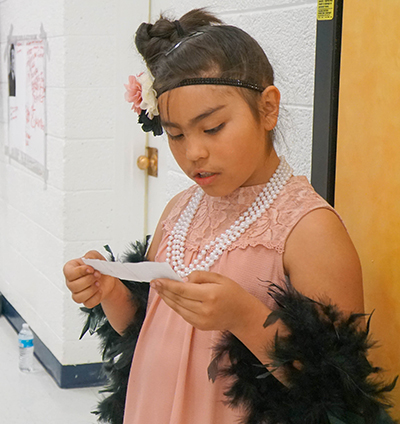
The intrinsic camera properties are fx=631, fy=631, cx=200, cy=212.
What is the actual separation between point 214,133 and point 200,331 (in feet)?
1.23

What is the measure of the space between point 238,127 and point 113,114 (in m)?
1.88

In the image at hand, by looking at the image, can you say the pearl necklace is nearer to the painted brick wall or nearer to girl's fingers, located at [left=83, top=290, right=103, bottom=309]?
girl's fingers, located at [left=83, top=290, right=103, bottom=309]

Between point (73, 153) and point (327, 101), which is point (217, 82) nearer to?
point (327, 101)

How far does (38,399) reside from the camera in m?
2.83

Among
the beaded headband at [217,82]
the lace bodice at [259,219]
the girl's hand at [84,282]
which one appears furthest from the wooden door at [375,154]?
the girl's hand at [84,282]

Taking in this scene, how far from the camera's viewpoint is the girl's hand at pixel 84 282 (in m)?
1.21

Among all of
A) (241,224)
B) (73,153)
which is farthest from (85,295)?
(73,153)

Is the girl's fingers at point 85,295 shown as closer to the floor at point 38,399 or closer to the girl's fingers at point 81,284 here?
the girl's fingers at point 81,284

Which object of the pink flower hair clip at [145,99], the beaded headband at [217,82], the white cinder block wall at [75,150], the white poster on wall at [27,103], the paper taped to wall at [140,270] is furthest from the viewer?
the white poster on wall at [27,103]

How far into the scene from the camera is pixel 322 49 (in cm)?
133

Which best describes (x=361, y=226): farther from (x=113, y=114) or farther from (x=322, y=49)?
(x=113, y=114)

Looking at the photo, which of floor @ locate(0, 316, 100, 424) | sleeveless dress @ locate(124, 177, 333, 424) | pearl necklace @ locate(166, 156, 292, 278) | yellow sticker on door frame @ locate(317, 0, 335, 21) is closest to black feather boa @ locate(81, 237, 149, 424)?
sleeveless dress @ locate(124, 177, 333, 424)

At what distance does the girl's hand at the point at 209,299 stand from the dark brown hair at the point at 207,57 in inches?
12.0

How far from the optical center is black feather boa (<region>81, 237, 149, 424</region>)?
1.34 metres
